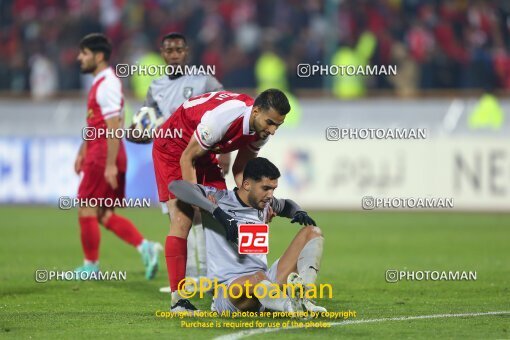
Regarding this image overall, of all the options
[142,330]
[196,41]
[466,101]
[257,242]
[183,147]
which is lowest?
[142,330]

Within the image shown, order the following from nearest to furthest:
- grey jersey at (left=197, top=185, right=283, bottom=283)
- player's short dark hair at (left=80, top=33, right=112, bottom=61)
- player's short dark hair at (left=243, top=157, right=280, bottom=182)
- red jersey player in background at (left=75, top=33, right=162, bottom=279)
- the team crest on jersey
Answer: player's short dark hair at (left=243, top=157, right=280, bottom=182), grey jersey at (left=197, top=185, right=283, bottom=283), the team crest on jersey, red jersey player in background at (left=75, top=33, right=162, bottom=279), player's short dark hair at (left=80, top=33, right=112, bottom=61)

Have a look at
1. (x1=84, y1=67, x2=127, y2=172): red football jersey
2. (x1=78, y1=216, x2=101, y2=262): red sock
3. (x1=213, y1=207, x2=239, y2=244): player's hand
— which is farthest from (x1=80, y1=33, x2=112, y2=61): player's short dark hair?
(x1=213, y1=207, x2=239, y2=244): player's hand

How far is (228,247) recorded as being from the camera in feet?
27.7

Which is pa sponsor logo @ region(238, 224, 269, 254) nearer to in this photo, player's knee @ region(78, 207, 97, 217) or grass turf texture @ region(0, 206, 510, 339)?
grass turf texture @ region(0, 206, 510, 339)

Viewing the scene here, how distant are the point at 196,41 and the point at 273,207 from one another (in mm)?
15048

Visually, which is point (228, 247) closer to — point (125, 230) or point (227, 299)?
point (227, 299)

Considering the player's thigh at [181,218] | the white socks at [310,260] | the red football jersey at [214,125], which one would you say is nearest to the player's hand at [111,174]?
the red football jersey at [214,125]

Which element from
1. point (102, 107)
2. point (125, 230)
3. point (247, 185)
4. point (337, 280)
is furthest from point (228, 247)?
point (125, 230)

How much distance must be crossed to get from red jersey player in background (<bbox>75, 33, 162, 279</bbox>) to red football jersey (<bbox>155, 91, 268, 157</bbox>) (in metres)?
2.27

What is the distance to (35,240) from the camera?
15953 millimetres

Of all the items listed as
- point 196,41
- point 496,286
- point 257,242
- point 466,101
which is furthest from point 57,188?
point 257,242

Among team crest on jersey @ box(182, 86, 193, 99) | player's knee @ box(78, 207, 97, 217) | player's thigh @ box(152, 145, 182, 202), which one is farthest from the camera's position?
player's knee @ box(78, 207, 97, 217)

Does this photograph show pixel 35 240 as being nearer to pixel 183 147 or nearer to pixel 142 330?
pixel 183 147

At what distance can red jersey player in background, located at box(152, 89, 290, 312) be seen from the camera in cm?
834
